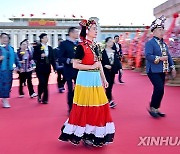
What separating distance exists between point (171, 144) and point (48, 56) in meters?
3.37

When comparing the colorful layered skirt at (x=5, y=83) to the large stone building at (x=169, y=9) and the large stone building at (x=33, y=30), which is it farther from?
the large stone building at (x=33, y=30)

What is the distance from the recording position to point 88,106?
328cm

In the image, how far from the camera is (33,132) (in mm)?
3959

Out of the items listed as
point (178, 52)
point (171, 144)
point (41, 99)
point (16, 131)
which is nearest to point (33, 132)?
point (16, 131)

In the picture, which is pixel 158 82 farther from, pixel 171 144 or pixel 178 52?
pixel 178 52

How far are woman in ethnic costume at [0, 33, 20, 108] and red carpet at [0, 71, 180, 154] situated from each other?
0.33 meters

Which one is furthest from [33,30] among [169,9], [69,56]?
[69,56]

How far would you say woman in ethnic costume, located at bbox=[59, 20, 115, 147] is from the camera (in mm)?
3265

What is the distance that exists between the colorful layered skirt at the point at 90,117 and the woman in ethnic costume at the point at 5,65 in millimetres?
2642

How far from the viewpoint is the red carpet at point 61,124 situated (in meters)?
3.27

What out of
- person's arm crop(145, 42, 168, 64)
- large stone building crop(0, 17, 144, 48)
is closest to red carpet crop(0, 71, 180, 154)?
person's arm crop(145, 42, 168, 64)

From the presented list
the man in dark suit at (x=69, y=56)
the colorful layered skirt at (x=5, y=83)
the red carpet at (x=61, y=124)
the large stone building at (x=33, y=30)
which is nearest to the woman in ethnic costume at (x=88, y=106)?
the red carpet at (x=61, y=124)

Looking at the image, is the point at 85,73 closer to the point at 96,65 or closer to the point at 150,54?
the point at 96,65

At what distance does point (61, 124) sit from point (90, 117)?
1.15 meters
